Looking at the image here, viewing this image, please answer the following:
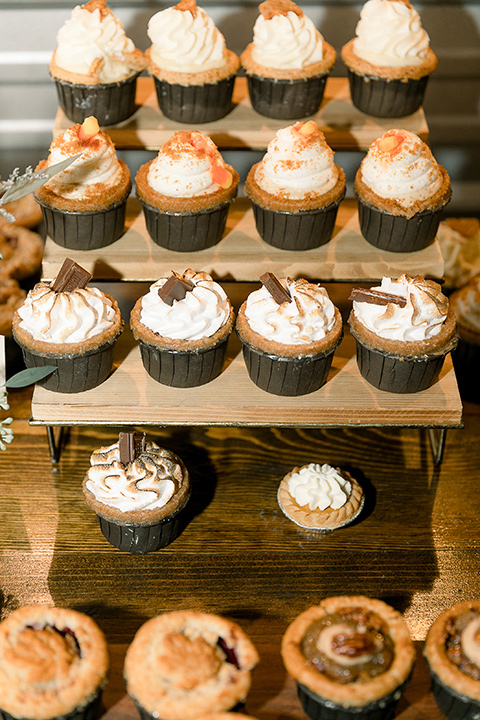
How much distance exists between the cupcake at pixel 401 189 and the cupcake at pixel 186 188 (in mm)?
521

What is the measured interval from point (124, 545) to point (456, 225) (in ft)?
8.08

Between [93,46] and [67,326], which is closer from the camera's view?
[67,326]

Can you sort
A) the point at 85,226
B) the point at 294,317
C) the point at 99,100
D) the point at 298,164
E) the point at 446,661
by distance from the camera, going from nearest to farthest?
1. the point at 446,661
2. the point at 294,317
3. the point at 298,164
4. the point at 85,226
5. the point at 99,100

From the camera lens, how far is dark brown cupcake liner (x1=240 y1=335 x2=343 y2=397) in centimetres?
297

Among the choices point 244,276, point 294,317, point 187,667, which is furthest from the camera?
point 244,276

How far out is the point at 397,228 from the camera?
327 centimetres

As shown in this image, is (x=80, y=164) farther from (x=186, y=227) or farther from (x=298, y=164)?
(x=298, y=164)

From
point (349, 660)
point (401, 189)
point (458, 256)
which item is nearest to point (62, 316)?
point (401, 189)

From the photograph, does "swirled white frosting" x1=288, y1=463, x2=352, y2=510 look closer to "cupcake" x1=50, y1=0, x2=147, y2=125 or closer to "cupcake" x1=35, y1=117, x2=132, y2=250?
"cupcake" x1=35, y1=117, x2=132, y2=250

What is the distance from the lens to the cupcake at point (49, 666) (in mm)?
2342

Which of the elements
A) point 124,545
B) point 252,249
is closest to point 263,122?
point 252,249

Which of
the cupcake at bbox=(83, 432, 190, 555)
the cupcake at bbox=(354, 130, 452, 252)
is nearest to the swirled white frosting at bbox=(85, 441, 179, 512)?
the cupcake at bbox=(83, 432, 190, 555)

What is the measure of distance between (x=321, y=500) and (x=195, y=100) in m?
1.68

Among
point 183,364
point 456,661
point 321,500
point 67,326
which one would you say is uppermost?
point 67,326
